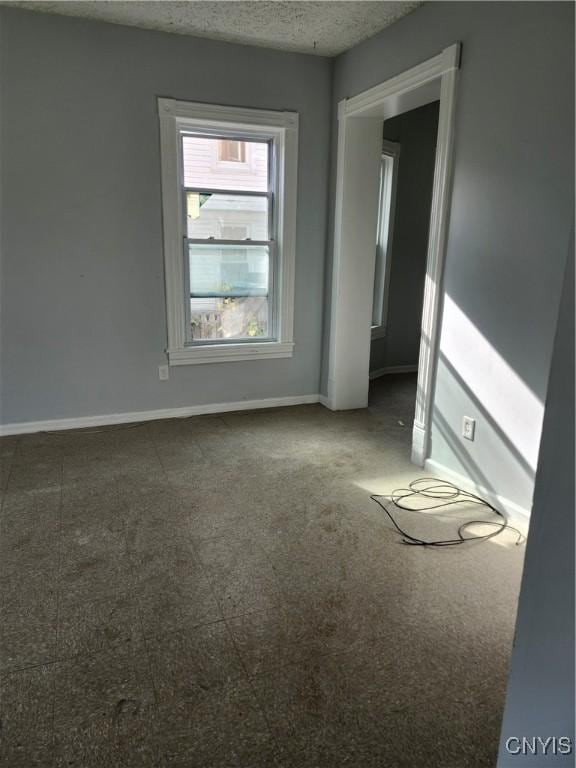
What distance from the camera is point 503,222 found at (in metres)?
2.46

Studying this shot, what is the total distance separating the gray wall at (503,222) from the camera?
2.20 m

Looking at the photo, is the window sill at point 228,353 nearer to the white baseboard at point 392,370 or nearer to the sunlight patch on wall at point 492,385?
the white baseboard at point 392,370

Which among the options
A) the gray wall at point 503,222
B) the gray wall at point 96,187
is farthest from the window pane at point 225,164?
the gray wall at point 503,222

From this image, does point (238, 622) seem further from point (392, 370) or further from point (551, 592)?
point (392, 370)

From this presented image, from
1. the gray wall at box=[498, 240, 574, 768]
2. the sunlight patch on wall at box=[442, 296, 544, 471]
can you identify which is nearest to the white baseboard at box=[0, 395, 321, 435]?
the sunlight patch on wall at box=[442, 296, 544, 471]

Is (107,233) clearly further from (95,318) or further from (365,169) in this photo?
(365,169)

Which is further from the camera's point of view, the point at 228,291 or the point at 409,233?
the point at 409,233

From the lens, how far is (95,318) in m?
3.65

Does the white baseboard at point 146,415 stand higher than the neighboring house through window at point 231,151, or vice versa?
the neighboring house through window at point 231,151

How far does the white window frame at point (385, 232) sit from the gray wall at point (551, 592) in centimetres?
446

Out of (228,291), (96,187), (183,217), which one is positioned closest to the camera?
(96,187)

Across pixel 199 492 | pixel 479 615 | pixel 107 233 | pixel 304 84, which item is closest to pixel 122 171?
pixel 107 233

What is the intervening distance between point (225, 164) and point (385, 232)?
197 centimetres

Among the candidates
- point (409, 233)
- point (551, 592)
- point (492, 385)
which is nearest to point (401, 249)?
point (409, 233)
